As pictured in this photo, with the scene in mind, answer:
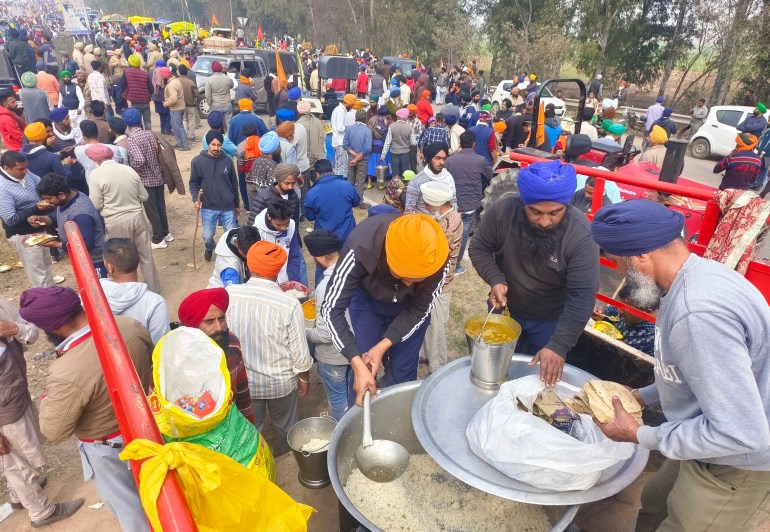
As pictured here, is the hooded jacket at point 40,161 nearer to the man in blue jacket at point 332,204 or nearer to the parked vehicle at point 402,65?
the man in blue jacket at point 332,204

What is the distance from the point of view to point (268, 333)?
3.23 m

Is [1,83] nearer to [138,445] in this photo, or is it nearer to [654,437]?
[138,445]

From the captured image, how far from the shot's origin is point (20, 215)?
503 cm

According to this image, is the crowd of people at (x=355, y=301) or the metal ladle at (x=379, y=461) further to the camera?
the metal ladle at (x=379, y=461)

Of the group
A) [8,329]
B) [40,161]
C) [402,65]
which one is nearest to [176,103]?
[40,161]

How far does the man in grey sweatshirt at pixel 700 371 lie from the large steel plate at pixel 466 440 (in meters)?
0.27

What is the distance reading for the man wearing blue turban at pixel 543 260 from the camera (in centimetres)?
289

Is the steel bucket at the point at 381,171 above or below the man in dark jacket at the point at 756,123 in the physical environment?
below

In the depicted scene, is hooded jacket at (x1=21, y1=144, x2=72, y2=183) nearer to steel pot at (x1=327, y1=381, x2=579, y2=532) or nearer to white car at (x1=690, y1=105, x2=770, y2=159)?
steel pot at (x1=327, y1=381, x2=579, y2=532)

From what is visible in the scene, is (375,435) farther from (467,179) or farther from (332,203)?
(467,179)

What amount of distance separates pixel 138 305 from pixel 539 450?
2.91 metres

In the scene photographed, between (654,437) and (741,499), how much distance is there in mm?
500

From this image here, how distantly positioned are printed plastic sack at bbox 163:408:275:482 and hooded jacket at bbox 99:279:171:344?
1.19m

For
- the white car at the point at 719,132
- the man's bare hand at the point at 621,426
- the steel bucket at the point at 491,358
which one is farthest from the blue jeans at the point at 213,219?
the white car at the point at 719,132
